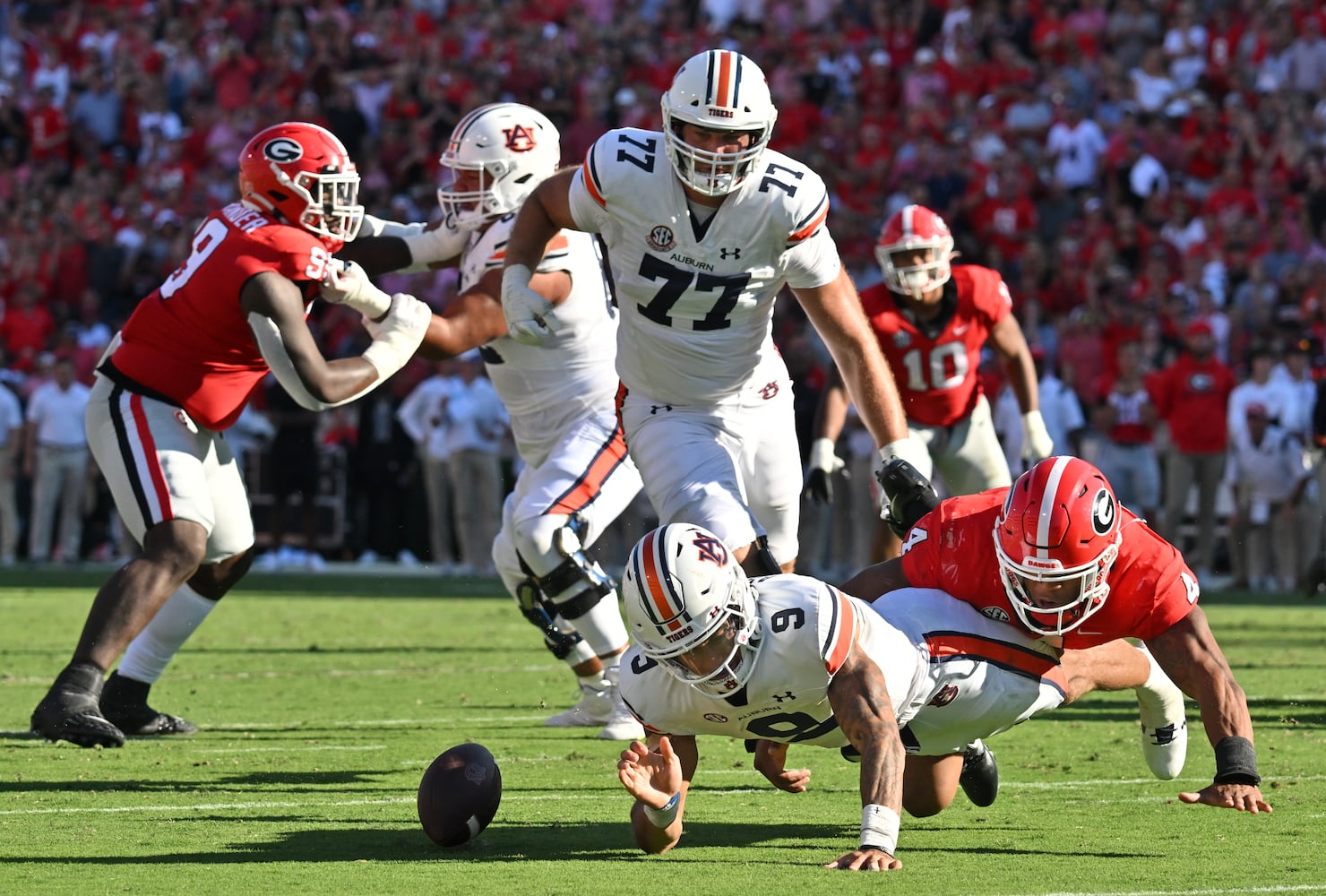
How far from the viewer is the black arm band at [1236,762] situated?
4617 mm

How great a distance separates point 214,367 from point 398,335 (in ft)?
2.18

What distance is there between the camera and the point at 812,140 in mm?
17422

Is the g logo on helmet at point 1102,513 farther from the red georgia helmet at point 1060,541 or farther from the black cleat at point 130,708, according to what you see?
the black cleat at point 130,708

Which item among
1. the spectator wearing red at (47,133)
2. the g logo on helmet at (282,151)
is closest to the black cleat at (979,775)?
the g logo on helmet at (282,151)

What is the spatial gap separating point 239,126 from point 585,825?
15635 millimetres

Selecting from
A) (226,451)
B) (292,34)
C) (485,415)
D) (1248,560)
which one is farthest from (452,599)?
(292,34)

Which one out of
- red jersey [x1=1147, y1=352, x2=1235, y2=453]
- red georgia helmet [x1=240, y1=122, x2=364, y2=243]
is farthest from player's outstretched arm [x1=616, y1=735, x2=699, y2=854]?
red jersey [x1=1147, y1=352, x2=1235, y2=453]

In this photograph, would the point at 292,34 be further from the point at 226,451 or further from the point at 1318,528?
the point at 226,451

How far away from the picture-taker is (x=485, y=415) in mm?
15398

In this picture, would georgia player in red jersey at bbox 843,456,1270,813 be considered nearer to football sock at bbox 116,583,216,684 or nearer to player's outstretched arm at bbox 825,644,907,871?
player's outstretched arm at bbox 825,644,907,871

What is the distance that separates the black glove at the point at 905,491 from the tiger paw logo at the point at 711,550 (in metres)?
1.25

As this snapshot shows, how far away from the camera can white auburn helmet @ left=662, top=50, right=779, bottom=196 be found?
5.42 meters

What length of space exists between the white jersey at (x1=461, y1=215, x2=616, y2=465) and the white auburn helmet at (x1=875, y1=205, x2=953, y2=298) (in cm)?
164

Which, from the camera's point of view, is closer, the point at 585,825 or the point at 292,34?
the point at 585,825
